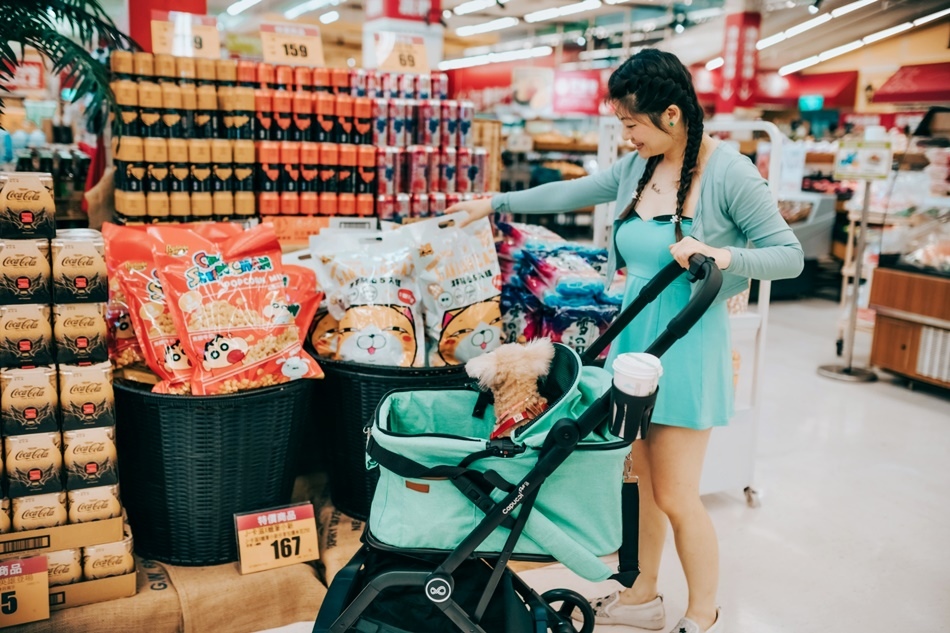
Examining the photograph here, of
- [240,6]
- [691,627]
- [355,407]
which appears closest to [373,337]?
[355,407]

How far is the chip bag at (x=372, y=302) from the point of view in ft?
8.00

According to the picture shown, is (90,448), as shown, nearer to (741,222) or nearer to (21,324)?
(21,324)

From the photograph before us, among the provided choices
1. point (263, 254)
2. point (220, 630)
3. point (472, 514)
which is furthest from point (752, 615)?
point (263, 254)

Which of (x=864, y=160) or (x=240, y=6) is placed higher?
(x=240, y=6)

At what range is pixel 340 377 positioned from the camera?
2449 millimetres

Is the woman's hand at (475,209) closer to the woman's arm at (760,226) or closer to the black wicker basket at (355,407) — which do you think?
the black wicker basket at (355,407)

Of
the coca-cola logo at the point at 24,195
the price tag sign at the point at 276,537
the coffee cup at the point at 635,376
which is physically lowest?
the price tag sign at the point at 276,537

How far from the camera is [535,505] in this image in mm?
1595

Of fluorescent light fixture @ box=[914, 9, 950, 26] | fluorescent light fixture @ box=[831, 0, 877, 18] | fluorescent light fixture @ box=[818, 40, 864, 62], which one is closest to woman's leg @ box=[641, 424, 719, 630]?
fluorescent light fixture @ box=[831, 0, 877, 18]

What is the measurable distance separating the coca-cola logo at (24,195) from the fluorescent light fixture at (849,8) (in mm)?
17935

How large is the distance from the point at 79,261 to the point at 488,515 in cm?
125

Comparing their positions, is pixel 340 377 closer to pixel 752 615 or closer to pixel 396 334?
pixel 396 334

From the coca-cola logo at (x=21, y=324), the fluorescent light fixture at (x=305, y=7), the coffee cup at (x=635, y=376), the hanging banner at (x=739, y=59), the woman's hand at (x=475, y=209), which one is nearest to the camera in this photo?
the coffee cup at (x=635, y=376)

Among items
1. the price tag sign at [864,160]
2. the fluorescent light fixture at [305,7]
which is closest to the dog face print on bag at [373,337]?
the price tag sign at [864,160]
